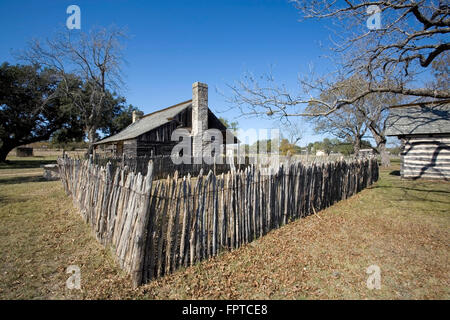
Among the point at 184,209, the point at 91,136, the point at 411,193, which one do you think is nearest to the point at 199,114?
the point at 411,193

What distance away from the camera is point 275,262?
4137mm

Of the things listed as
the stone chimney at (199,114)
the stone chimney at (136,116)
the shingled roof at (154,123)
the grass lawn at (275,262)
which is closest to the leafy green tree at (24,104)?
the stone chimney at (136,116)

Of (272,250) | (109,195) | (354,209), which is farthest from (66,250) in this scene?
(354,209)

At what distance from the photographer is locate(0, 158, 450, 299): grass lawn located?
3299 millimetres

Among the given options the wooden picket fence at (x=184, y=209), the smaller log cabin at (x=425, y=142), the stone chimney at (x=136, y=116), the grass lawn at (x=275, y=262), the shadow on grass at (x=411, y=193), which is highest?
the stone chimney at (x=136, y=116)

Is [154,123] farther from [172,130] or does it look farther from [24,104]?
[24,104]

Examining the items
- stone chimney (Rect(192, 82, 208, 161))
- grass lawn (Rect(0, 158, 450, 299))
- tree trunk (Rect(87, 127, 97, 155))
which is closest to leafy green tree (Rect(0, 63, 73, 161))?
tree trunk (Rect(87, 127, 97, 155))

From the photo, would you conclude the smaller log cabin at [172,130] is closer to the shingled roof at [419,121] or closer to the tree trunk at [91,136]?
the tree trunk at [91,136]

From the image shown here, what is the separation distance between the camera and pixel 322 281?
3.60m

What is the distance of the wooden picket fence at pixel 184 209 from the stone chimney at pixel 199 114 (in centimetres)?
1092

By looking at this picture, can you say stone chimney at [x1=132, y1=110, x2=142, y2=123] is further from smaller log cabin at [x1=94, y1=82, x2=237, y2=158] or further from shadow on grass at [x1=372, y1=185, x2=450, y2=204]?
shadow on grass at [x1=372, y1=185, x2=450, y2=204]

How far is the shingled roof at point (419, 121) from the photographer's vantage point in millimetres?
12551

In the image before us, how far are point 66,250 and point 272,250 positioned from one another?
449 centimetres

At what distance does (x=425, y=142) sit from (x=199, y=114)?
15191 millimetres
